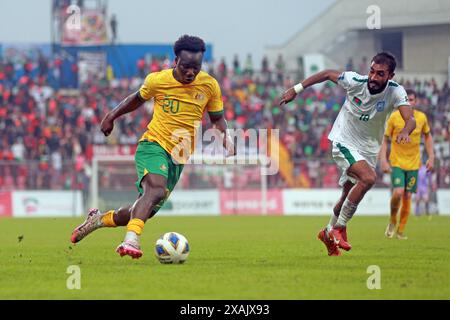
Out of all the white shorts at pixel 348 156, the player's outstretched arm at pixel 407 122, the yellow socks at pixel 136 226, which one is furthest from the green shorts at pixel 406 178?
the yellow socks at pixel 136 226

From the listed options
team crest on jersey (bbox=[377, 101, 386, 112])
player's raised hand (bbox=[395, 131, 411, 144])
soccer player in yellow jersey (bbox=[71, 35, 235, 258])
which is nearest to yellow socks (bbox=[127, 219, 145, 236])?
soccer player in yellow jersey (bbox=[71, 35, 235, 258])

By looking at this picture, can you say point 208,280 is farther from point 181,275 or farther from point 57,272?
point 57,272

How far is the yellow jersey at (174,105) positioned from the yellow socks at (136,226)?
1.15 meters

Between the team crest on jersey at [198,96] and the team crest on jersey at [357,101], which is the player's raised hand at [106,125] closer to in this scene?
the team crest on jersey at [198,96]

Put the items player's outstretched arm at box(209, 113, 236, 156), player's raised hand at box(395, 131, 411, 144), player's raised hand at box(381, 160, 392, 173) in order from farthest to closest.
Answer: player's raised hand at box(381, 160, 392, 173) → player's outstretched arm at box(209, 113, 236, 156) → player's raised hand at box(395, 131, 411, 144)

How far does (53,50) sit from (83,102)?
6.96m

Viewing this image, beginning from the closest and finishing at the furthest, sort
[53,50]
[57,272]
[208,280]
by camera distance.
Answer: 1. [208,280]
2. [57,272]
3. [53,50]

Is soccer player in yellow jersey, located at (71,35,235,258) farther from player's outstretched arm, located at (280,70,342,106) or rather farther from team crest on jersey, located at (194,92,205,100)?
player's outstretched arm, located at (280,70,342,106)

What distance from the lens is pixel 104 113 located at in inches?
1640

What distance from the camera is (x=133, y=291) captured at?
9.34 metres

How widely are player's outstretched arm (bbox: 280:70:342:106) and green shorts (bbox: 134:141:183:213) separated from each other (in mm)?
1592

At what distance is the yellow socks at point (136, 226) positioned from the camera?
1197cm

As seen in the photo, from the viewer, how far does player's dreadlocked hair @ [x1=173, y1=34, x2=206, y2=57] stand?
12453mm
